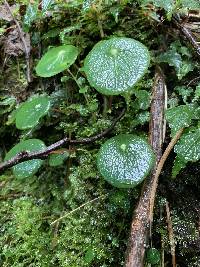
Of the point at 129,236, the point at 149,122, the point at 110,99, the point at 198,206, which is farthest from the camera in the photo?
the point at 110,99

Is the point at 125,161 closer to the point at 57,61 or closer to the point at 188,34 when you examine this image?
the point at 57,61

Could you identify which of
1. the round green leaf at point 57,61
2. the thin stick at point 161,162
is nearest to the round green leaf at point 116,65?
the round green leaf at point 57,61

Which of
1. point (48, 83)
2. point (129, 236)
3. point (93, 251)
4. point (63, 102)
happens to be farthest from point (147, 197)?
point (48, 83)

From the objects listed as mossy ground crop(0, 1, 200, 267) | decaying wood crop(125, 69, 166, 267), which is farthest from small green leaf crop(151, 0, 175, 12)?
decaying wood crop(125, 69, 166, 267)

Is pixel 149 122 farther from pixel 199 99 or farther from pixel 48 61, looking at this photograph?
pixel 48 61

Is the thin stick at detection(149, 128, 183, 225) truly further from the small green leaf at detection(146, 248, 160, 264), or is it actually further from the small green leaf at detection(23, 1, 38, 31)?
the small green leaf at detection(23, 1, 38, 31)
